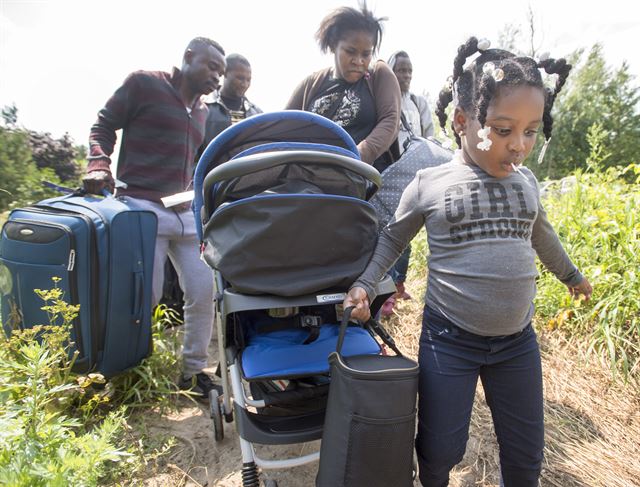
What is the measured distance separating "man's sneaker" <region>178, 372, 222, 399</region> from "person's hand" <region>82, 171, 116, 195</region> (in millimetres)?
1164

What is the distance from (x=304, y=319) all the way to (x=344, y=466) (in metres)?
0.57

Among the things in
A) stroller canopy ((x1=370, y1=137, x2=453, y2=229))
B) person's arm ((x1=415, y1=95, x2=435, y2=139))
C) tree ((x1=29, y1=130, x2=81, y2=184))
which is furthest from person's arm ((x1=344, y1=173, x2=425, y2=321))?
tree ((x1=29, y1=130, x2=81, y2=184))

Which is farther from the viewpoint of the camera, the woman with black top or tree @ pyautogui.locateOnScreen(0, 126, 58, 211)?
tree @ pyautogui.locateOnScreen(0, 126, 58, 211)

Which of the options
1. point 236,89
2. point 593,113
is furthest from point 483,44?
point 593,113

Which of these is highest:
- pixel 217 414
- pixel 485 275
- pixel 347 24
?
pixel 347 24

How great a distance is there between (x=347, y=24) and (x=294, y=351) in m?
1.88

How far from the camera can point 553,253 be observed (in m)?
1.43

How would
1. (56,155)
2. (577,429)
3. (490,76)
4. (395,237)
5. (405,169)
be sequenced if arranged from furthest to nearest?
(56,155), (405,169), (577,429), (395,237), (490,76)

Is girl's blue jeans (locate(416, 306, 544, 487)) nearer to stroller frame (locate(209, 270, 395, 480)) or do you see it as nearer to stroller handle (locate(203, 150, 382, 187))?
stroller frame (locate(209, 270, 395, 480))

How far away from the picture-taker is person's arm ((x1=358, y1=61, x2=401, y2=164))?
2.00 meters

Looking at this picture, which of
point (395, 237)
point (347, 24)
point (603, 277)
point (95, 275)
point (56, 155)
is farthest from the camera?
point (56, 155)

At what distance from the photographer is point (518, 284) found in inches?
48.1

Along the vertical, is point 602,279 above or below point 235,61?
below

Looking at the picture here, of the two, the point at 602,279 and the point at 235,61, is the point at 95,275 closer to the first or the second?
the point at 235,61
